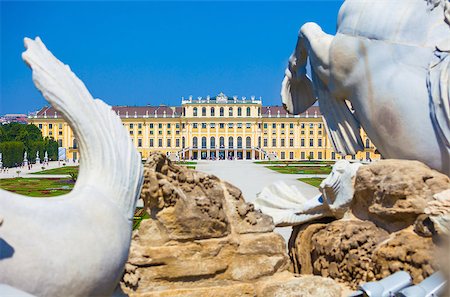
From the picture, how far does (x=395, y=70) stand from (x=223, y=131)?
6098cm

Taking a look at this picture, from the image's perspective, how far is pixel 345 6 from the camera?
3875 millimetres

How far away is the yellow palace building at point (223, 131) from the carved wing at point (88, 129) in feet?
200

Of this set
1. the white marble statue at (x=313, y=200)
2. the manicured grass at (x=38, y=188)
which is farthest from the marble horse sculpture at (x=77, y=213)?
the manicured grass at (x=38, y=188)

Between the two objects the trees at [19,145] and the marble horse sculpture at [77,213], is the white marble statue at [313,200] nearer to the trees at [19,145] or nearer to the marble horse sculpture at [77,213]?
the marble horse sculpture at [77,213]

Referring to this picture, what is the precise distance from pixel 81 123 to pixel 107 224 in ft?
1.51

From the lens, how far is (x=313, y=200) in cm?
403

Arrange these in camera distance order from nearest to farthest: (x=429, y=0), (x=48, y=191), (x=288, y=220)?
(x=429, y=0)
(x=288, y=220)
(x=48, y=191)

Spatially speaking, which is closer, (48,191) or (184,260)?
(184,260)

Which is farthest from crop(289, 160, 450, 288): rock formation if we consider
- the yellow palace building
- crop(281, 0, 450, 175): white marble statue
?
the yellow palace building

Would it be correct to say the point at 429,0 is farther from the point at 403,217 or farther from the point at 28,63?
the point at 28,63

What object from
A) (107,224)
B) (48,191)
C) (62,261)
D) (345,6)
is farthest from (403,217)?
(48,191)

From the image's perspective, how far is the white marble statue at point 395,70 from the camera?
334 centimetres

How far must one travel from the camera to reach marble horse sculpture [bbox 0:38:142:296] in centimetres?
180

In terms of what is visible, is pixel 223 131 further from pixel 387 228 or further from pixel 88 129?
pixel 88 129
